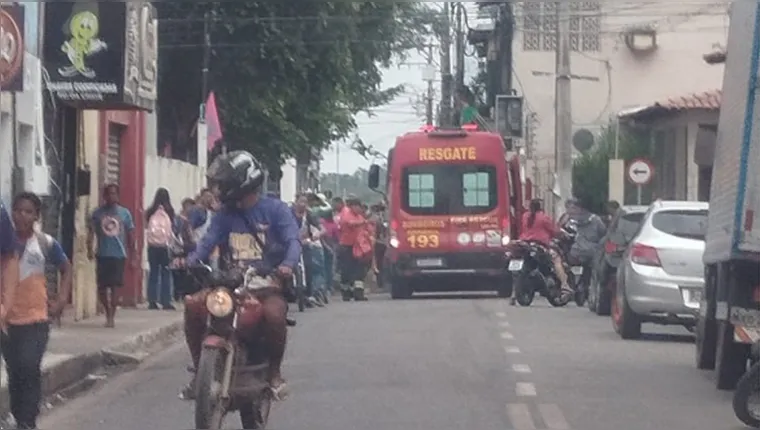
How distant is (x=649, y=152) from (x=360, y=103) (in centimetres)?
1233

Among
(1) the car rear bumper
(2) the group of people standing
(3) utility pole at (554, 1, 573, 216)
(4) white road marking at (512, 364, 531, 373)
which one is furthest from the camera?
(3) utility pole at (554, 1, 573, 216)

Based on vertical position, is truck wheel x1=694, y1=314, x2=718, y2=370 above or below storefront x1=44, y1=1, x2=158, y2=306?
below

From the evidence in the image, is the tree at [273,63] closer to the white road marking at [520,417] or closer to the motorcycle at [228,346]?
the white road marking at [520,417]

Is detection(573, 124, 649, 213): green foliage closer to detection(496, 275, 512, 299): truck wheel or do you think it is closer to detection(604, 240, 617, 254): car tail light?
detection(496, 275, 512, 299): truck wheel

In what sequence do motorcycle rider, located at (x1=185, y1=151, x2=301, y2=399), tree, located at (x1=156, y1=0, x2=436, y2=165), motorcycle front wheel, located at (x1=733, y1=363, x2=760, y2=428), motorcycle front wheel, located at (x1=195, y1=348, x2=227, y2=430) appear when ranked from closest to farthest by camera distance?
motorcycle front wheel, located at (x1=195, y1=348, x2=227, y2=430) → motorcycle rider, located at (x1=185, y1=151, x2=301, y2=399) → motorcycle front wheel, located at (x1=733, y1=363, x2=760, y2=428) → tree, located at (x1=156, y1=0, x2=436, y2=165)

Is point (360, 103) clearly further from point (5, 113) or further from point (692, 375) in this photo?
point (692, 375)

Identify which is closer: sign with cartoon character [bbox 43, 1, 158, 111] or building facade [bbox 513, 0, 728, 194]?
sign with cartoon character [bbox 43, 1, 158, 111]

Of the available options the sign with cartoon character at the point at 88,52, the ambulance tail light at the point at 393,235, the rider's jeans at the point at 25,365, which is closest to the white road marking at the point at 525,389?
the rider's jeans at the point at 25,365

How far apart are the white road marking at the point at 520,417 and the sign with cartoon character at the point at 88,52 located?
922 cm

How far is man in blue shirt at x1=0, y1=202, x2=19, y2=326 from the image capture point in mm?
11711

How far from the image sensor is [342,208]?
33719mm

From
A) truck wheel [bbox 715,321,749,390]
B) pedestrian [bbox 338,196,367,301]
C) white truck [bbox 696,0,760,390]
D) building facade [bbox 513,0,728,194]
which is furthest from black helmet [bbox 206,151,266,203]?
building facade [bbox 513,0,728,194]

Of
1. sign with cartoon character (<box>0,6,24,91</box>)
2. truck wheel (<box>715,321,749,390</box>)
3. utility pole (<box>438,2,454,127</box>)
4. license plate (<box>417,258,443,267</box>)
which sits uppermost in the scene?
utility pole (<box>438,2,454,127</box>)

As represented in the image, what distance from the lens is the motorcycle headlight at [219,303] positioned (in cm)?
1086
